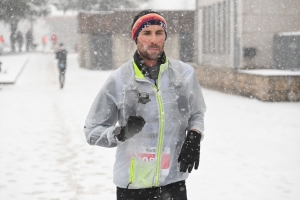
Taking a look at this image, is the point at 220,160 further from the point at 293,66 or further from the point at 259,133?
the point at 293,66

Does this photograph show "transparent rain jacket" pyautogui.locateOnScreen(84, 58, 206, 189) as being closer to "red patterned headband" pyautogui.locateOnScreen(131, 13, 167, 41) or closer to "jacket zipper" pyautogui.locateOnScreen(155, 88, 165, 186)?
"jacket zipper" pyautogui.locateOnScreen(155, 88, 165, 186)

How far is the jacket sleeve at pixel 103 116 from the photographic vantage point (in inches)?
115

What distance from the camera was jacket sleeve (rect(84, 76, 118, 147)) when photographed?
2.93 metres

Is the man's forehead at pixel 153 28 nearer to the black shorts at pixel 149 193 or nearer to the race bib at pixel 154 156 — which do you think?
the race bib at pixel 154 156

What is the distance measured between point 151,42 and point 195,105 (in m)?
0.46

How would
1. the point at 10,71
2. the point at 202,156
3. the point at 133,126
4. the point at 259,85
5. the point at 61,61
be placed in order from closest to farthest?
the point at 133,126 < the point at 202,156 < the point at 259,85 < the point at 61,61 < the point at 10,71

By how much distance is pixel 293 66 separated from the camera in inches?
682

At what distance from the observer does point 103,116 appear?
2.98 meters

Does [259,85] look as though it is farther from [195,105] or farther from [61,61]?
[195,105]

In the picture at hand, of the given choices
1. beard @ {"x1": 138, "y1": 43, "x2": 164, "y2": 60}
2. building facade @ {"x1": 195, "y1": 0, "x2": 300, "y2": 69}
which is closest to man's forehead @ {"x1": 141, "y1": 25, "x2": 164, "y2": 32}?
beard @ {"x1": 138, "y1": 43, "x2": 164, "y2": 60}

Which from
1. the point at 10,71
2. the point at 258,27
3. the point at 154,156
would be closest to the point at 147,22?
the point at 154,156

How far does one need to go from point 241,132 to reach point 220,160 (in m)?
2.63

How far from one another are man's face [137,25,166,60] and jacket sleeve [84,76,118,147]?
0.24 meters

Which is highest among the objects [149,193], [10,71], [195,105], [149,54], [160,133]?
[149,54]
